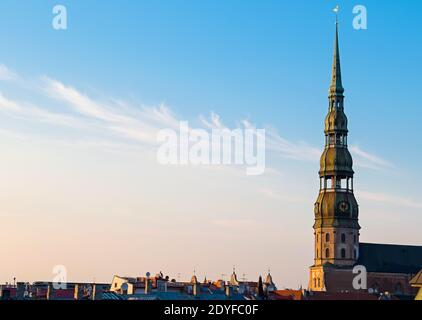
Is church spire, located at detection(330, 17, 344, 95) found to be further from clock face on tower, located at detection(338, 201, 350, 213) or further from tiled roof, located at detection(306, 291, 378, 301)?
tiled roof, located at detection(306, 291, 378, 301)

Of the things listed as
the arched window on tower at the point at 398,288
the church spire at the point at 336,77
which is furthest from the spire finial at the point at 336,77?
the arched window on tower at the point at 398,288

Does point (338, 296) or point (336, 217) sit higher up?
point (336, 217)

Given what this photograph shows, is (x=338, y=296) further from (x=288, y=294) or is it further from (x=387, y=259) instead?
(x=387, y=259)

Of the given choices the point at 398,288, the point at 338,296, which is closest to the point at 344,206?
the point at 398,288

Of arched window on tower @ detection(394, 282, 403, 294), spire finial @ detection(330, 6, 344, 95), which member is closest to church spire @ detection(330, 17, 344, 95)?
spire finial @ detection(330, 6, 344, 95)

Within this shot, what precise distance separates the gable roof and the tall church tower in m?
6.88

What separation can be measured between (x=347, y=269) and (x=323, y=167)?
2064cm

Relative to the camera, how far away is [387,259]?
194375mm

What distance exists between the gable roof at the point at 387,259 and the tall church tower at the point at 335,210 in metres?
6.88

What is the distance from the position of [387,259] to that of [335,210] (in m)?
23.7

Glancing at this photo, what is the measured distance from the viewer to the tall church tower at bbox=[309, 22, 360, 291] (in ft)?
584

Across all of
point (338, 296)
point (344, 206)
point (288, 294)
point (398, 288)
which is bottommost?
point (338, 296)
